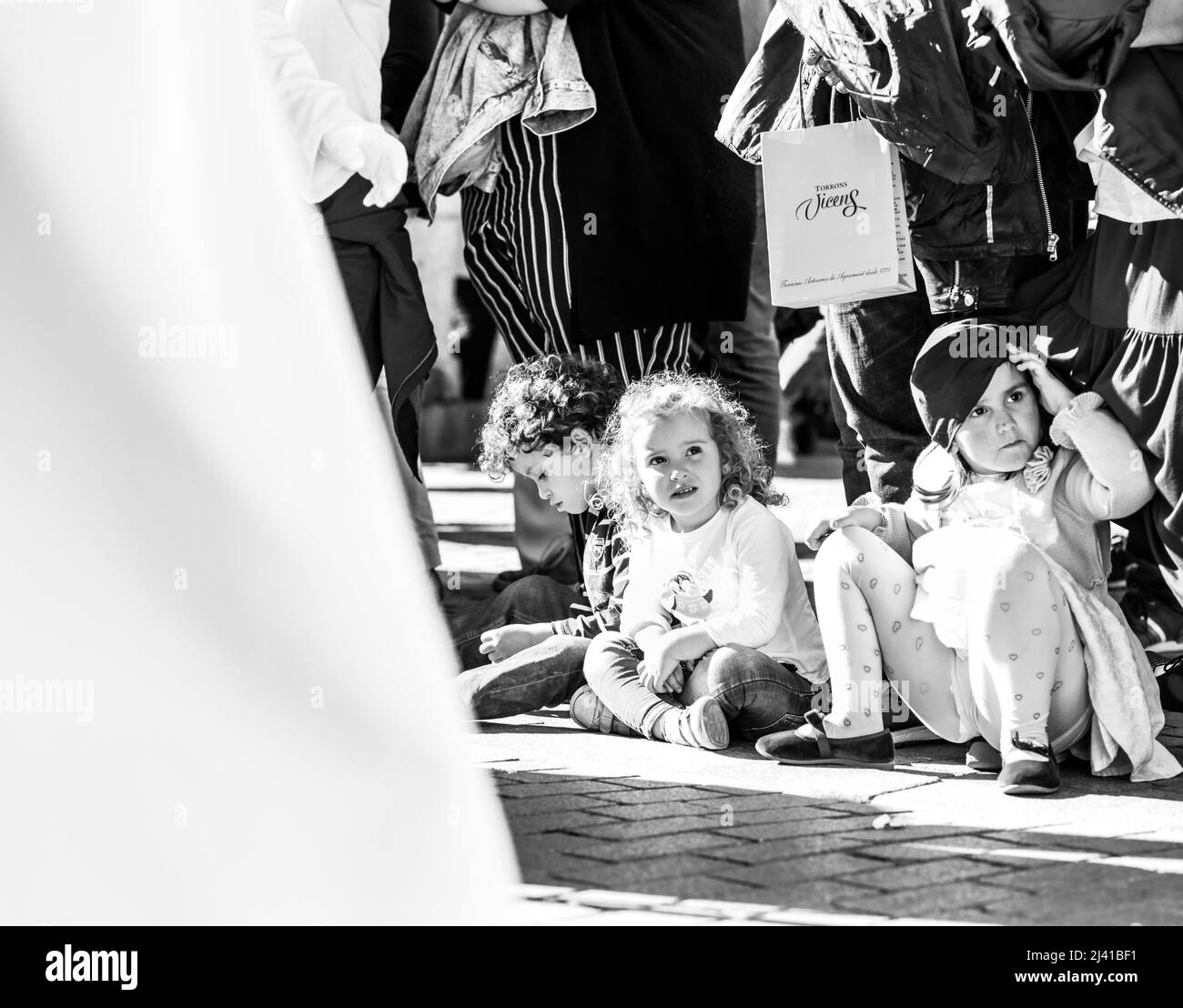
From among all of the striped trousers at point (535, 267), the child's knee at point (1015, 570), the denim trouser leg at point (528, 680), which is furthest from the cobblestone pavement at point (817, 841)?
the striped trousers at point (535, 267)

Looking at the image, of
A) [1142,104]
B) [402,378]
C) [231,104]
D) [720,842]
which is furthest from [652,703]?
[231,104]

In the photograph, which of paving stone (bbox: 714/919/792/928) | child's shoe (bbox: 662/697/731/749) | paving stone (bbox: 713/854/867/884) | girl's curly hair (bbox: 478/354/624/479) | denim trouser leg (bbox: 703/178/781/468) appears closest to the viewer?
paving stone (bbox: 714/919/792/928)

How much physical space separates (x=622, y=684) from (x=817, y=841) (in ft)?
3.51

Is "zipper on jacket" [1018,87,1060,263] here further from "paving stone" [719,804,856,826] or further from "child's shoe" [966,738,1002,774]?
"paving stone" [719,804,856,826]

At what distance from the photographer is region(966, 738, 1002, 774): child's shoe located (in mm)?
3367

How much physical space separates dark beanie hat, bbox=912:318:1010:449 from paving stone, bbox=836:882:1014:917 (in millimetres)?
1155

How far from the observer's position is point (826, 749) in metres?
3.44

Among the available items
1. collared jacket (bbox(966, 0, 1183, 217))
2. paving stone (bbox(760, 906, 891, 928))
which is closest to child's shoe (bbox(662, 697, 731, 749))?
paving stone (bbox(760, 906, 891, 928))

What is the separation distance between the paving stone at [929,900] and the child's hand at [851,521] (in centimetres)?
110

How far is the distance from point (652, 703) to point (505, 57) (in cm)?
177

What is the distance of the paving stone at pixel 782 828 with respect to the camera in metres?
2.89

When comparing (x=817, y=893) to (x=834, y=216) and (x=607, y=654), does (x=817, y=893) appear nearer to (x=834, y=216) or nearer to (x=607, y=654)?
(x=607, y=654)
